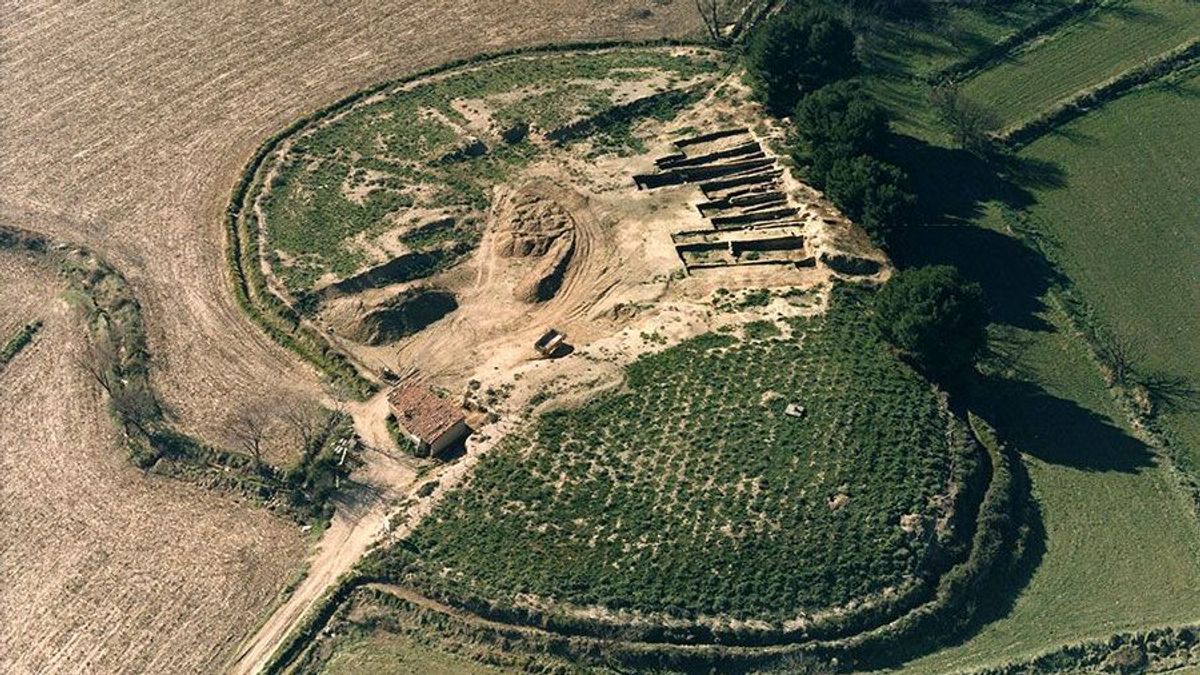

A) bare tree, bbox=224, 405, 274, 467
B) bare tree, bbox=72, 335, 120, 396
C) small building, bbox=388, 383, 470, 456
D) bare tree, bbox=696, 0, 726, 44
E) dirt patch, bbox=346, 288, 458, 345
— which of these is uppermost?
bare tree, bbox=696, 0, 726, 44

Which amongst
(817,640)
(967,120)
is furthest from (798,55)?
(817,640)

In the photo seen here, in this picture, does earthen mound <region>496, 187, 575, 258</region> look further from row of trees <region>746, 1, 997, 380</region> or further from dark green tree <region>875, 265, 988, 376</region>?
dark green tree <region>875, 265, 988, 376</region>

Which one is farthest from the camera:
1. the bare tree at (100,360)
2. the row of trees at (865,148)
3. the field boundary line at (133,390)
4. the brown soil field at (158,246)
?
the bare tree at (100,360)

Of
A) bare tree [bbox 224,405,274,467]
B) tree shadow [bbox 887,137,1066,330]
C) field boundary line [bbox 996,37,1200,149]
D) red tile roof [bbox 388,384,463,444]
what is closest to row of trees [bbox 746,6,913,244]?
tree shadow [bbox 887,137,1066,330]

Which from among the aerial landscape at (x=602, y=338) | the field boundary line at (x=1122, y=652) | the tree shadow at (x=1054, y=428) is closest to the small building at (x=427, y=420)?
the aerial landscape at (x=602, y=338)

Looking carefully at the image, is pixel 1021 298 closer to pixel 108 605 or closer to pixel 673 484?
pixel 673 484

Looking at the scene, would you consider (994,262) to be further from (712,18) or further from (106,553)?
(106,553)

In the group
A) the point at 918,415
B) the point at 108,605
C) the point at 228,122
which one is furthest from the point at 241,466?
the point at 918,415

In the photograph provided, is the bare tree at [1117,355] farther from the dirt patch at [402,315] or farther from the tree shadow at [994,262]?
the dirt patch at [402,315]
